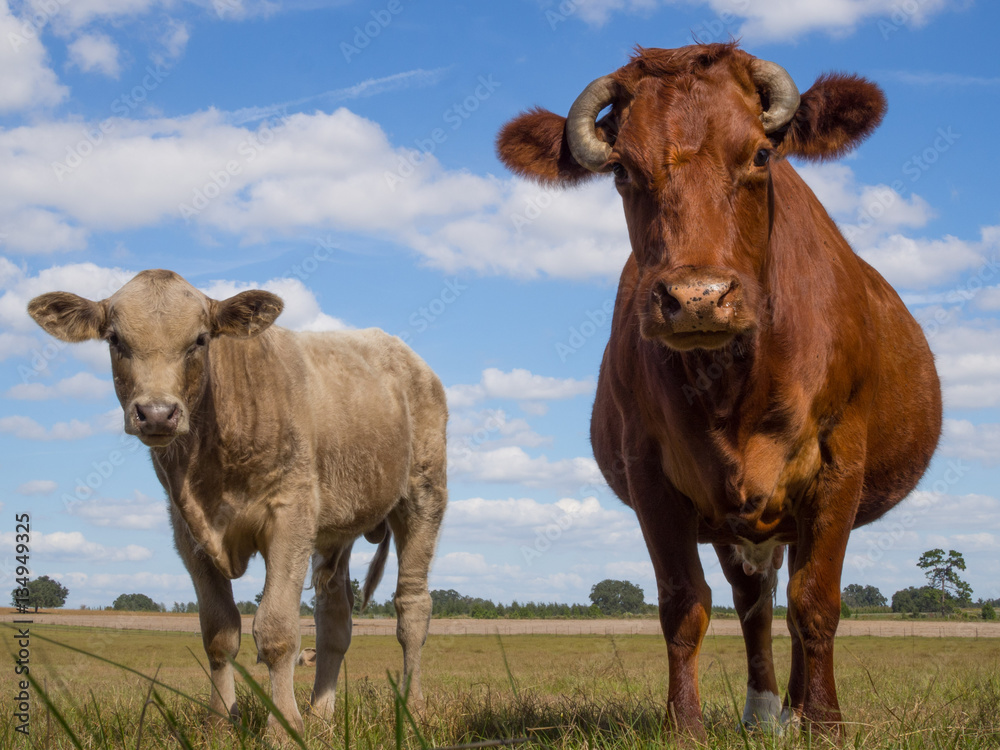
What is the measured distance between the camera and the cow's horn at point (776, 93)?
171 inches

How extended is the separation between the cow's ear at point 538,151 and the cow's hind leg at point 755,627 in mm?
2902

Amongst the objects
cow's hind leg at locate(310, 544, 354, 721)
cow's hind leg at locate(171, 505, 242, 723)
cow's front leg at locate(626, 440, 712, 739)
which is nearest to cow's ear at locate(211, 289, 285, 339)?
cow's hind leg at locate(171, 505, 242, 723)

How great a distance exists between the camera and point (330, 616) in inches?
325

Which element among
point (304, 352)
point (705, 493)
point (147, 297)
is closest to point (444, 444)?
point (304, 352)

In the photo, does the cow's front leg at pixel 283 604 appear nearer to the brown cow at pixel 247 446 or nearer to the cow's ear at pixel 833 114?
the brown cow at pixel 247 446

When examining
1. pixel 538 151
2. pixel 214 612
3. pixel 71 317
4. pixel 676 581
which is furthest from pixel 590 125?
pixel 214 612

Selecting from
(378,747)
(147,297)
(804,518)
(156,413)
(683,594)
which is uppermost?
(147,297)

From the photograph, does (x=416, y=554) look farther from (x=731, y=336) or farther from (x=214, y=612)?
(x=731, y=336)

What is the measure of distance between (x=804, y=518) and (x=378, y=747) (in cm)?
237

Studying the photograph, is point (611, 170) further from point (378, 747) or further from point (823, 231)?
point (378, 747)

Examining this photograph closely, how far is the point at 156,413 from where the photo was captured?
5.65 meters

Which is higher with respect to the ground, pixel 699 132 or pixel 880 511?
pixel 699 132

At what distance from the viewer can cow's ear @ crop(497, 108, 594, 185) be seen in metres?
4.89

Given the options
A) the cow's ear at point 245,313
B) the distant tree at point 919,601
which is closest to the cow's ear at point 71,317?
the cow's ear at point 245,313
